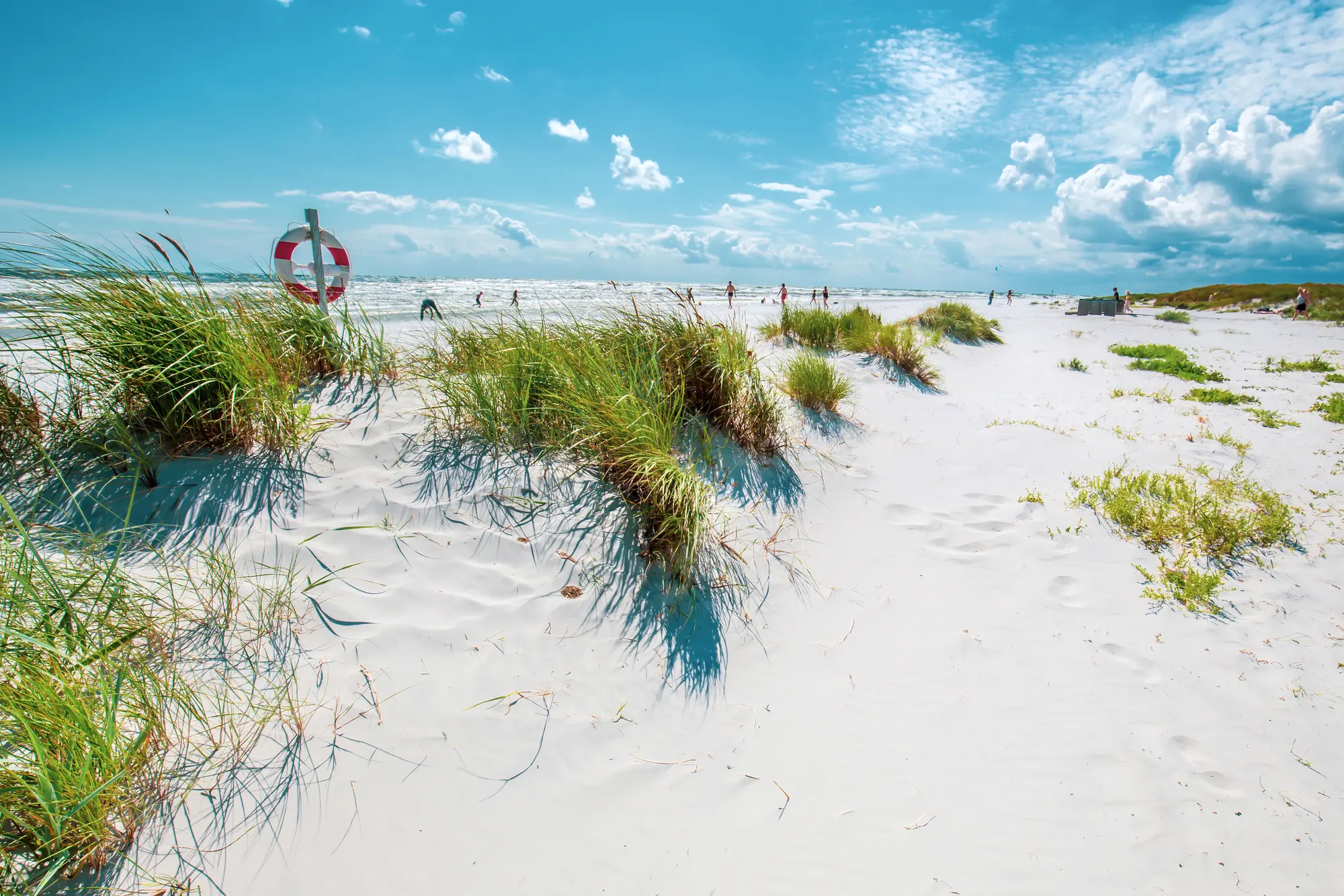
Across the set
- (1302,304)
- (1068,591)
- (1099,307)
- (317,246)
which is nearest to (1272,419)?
(1068,591)

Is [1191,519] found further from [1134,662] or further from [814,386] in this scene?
[814,386]

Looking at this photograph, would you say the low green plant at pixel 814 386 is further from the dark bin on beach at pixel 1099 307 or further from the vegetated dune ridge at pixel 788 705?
the dark bin on beach at pixel 1099 307

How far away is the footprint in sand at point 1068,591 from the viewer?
10.7 ft

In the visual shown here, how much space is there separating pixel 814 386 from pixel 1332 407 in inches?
259

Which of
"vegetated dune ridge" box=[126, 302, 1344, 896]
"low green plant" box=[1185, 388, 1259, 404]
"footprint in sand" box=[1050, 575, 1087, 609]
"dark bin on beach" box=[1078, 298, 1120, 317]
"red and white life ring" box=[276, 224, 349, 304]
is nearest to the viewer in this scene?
"vegetated dune ridge" box=[126, 302, 1344, 896]

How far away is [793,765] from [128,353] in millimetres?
4362

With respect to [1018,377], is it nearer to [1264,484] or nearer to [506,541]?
[1264,484]

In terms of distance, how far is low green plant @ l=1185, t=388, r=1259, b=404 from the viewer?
7.20 meters

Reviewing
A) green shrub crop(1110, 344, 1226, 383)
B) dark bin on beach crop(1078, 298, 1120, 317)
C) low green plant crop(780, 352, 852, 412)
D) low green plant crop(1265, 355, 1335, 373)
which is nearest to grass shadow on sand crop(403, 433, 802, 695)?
low green plant crop(780, 352, 852, 412)

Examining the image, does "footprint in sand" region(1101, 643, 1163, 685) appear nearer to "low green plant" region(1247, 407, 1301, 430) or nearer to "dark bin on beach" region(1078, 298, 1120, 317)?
"low green plant" region(1247, 407, 1301, 430)

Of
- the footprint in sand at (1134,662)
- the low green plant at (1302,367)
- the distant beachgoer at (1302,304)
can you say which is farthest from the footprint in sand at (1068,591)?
the distant beachgoer at (1302,304)

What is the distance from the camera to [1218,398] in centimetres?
722

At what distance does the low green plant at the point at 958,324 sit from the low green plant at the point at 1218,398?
16.2 ft

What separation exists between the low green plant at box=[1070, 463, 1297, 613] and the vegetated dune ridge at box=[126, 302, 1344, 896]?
13cm
